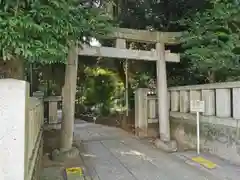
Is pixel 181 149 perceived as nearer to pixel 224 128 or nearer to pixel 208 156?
pixel 208 156

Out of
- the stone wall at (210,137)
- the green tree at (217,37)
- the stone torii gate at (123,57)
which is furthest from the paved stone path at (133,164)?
the green tree at (217,37)

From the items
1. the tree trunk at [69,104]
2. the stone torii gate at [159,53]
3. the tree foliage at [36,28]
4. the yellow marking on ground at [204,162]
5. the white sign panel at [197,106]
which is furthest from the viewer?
the stone torii gate at [159,53]

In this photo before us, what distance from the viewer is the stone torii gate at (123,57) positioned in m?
5.49

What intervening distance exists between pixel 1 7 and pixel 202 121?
198 inches

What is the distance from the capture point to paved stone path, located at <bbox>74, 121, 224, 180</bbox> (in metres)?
4.23

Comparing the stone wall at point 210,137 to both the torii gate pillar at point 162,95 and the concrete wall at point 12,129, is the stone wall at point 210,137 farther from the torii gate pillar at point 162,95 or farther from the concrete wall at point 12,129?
the concrete wall at point 12,129

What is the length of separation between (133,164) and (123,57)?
278 centimetres

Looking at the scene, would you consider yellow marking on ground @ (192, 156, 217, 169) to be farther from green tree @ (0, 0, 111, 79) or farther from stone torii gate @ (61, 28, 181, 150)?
green tree @ (0, 0, 111, 79)

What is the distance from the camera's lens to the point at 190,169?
4551mm

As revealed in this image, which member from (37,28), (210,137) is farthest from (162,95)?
(37,28)

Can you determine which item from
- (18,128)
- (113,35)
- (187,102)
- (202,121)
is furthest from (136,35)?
(18,128)

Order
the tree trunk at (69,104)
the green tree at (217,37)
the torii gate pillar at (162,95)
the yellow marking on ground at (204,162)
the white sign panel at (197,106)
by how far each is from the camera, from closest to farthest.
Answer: the yellow marking on ground at (204,162) < the green tree at (217,37) < the tree trunk at (69,104) < the white sign panel at (197,106) < the torii gate pillar at (162,95)

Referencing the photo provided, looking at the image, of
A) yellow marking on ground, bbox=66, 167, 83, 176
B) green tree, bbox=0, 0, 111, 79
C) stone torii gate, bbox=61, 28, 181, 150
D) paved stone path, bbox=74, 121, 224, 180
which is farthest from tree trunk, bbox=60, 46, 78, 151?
green tree, bbox=0, 0, 111, 79

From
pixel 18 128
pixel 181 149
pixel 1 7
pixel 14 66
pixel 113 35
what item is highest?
pixel 113 35
